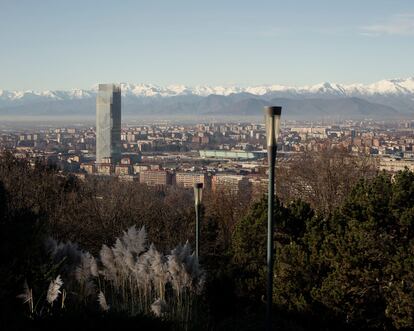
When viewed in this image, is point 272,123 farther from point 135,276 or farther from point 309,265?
point 309,265

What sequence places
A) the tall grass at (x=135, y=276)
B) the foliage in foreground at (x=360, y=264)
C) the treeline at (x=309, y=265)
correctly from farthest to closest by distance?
the foliage in foreground at (x=360, y=264)
the tall grass at (x=135, y=276)
the treeline at (x=309, y=265)

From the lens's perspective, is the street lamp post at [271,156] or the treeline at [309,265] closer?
the treeline at [309,265]

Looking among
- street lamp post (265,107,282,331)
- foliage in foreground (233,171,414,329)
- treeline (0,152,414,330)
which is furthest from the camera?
foliage in foreground (233,171,414,329)

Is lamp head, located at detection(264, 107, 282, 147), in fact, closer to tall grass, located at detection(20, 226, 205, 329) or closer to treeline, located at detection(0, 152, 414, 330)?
tall grass, located at detection(20, 226, 205, 329)

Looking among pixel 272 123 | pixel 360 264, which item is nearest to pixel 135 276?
pixel 272 123

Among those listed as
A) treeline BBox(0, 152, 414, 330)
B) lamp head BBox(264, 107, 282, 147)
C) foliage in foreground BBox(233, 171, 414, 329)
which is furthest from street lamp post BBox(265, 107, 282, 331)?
foliage in foreground BBox(233, 171, 414, 329)

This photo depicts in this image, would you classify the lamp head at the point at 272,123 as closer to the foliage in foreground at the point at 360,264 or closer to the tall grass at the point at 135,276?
the tall grass at the point at 135,276

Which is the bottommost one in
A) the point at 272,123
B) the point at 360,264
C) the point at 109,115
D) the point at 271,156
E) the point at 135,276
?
the point at 135,276

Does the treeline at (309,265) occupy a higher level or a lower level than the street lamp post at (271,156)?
lower

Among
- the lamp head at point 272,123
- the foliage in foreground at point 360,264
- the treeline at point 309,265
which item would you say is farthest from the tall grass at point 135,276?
the lamp head at point 272,123

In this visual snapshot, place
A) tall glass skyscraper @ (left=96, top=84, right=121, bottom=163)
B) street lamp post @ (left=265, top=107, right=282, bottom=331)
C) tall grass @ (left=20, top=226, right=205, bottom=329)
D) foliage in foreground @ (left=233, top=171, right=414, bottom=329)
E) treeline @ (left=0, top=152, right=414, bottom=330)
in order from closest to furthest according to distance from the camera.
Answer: treeline @ (left=0, top=152, right=414, bottom=330) < street lamp post @ (left=265, top=107, right=282, bottom=331) < tall grass @ (left=20, top=226, right=205, bottom=329) < foliage in foreground @ (left=233, top=171, right=414, bottom=329) < tall glass skyscraper @ (left=96, top=84, right=121, bottom=163)

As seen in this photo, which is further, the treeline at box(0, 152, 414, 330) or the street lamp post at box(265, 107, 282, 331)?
the street lamp post at box(265, 107, 282, 331)

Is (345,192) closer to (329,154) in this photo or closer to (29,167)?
(329,154)

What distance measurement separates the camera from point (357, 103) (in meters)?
181
